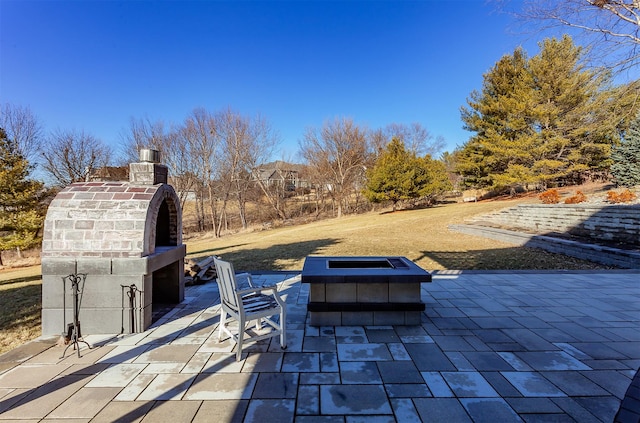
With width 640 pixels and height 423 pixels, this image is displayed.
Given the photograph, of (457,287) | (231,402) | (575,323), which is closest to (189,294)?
(231,402)

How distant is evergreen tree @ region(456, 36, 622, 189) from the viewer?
59.8 feet

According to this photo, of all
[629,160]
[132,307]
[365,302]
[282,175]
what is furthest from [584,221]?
[282,175]

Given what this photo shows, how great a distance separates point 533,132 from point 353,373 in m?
23.4

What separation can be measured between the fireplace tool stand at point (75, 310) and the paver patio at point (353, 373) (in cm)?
12

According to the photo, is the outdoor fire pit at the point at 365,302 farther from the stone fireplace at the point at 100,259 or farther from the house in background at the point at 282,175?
the house in background at the point at 282,175

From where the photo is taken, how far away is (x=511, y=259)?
7.82 metres

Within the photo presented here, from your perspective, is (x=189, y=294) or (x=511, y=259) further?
(x=511, y=259)

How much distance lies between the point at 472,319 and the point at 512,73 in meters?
23.8

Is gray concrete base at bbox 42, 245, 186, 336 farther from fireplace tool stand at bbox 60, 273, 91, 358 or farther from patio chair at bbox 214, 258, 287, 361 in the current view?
patio chair at bbox 214, 258, 287, 361

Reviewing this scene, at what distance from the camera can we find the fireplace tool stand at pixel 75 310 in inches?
119

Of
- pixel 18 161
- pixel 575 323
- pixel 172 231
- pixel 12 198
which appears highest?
pixel 18 161

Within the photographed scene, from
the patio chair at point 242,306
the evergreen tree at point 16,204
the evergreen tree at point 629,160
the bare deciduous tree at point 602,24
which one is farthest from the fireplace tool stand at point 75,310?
the evergreen tree at point 629,160

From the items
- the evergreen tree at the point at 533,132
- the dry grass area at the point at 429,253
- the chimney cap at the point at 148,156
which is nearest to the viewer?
the chimney cap at the point at 148,156

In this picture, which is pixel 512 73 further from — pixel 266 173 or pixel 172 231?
pixel 172 231
